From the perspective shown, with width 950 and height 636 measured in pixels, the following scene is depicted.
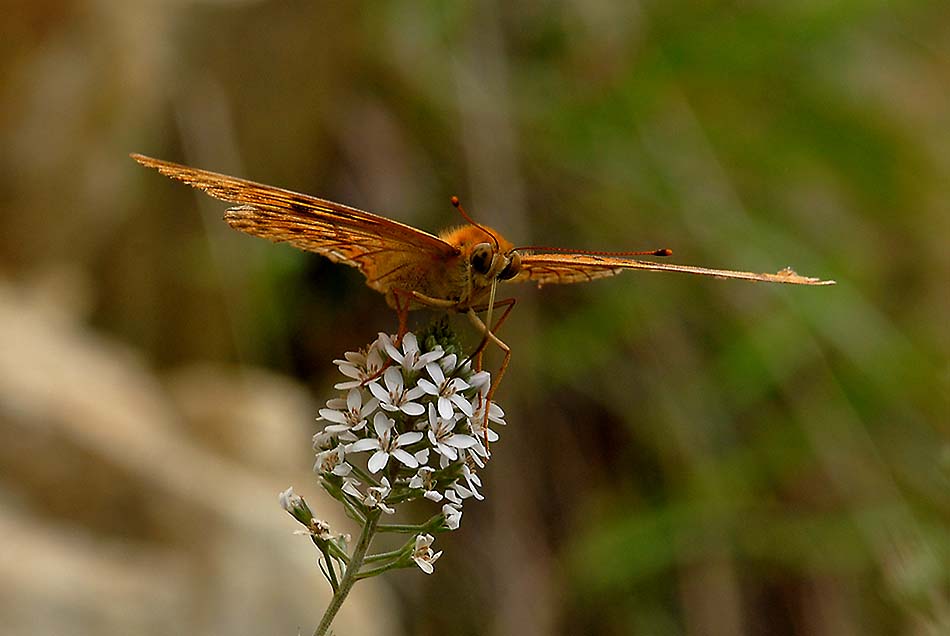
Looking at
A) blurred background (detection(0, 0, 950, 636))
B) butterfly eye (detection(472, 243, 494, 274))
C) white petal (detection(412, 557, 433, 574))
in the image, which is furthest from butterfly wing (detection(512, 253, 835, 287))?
blurred background (detection(0, 0, 950, 636))

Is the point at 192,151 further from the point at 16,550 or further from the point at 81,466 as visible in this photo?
the point at 16,550

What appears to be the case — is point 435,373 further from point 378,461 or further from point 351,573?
point 351,573

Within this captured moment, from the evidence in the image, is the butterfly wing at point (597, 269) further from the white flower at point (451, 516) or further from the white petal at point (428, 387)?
the white flower at point (451, 516)

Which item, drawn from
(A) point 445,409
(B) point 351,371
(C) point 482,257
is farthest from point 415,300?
(A) point 445,409

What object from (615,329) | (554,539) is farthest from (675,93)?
(554,539)

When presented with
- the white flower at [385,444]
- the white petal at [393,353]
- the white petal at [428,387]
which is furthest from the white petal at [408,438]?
the white petal at [393,353]

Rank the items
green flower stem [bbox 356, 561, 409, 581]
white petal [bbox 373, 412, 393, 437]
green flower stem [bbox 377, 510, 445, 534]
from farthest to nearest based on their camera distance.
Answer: white petal [bbox 373, 412, 393, 437] → green flower stem [bbox 377, 510, 445, 534] → green flower stem [bbox 356, 561, 409, 581]

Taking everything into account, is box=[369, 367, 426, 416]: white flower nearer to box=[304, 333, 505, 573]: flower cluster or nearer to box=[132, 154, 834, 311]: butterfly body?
box=[304, 333, 505, 573]: flower cluster
